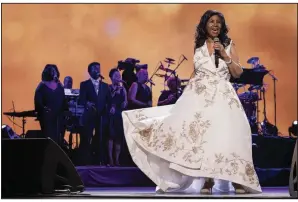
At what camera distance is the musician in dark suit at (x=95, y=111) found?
21.9ft

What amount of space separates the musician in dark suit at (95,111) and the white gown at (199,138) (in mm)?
1290

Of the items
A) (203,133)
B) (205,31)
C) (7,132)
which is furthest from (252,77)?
(7,132)

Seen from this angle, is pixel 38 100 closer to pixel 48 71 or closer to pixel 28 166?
pixel 48 71

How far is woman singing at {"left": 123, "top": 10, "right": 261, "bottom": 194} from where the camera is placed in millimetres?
5082

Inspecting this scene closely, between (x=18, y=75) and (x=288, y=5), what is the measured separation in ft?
9.49

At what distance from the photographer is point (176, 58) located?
6492mm

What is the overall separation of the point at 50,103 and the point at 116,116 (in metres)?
0.71

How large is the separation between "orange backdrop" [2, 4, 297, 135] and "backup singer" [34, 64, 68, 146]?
73 millimetres

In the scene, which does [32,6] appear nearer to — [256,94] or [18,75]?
[18,75]

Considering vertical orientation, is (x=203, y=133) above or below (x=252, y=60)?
below

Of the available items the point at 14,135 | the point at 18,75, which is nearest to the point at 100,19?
the point at 18,75

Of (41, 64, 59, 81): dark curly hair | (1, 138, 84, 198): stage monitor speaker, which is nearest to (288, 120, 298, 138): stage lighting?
(41, 64, 59, 81): dark curly hair

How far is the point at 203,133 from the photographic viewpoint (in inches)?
203

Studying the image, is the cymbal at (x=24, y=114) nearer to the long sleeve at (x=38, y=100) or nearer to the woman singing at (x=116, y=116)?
the long sleeve at (x=38, y=100)
